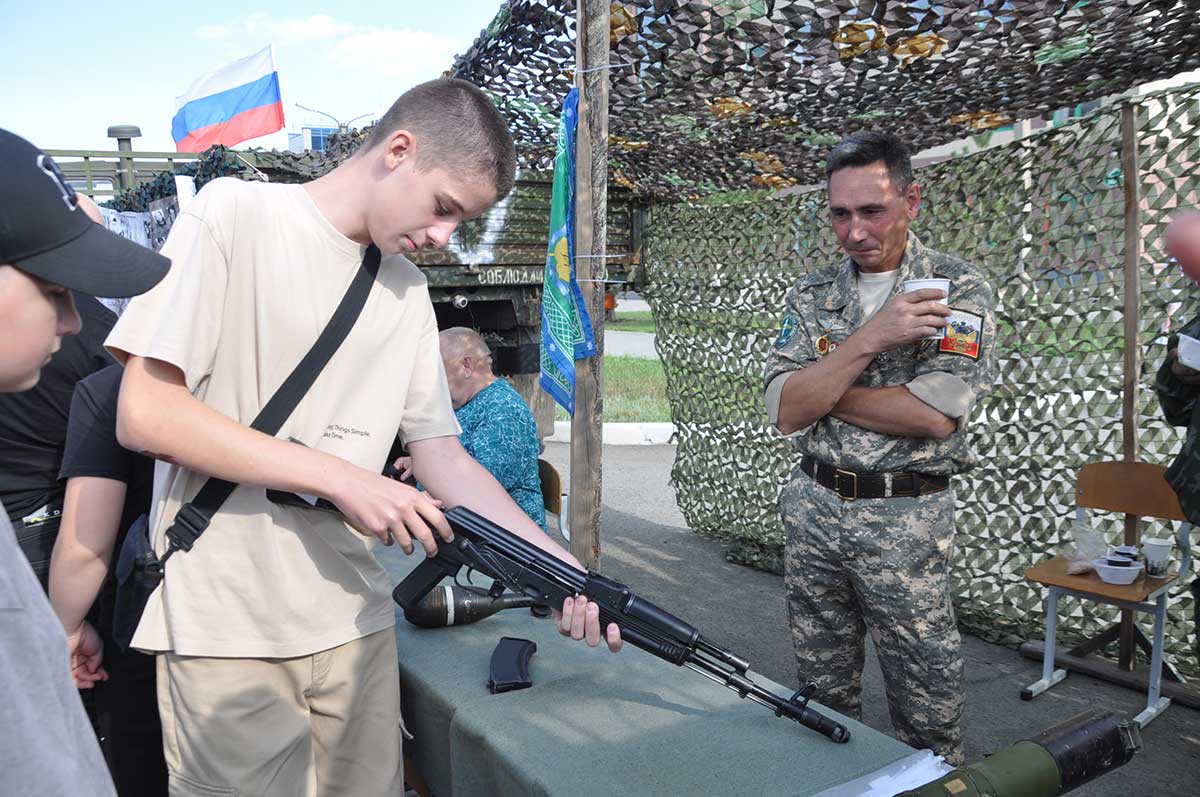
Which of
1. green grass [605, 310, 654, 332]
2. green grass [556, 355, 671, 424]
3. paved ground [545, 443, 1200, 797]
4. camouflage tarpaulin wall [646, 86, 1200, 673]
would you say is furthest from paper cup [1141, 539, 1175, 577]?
green grass [605, 310, 654, 332]

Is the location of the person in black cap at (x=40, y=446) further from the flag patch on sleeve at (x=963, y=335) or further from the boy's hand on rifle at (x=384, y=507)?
the flag patch on sleeve at (x=963, y=335)

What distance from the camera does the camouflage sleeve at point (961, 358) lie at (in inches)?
93.7

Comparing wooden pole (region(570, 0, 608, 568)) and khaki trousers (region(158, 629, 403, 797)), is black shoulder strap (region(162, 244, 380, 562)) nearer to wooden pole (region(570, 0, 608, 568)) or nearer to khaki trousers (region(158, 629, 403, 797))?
khaki trousers (region(158, 629, 403, 797))

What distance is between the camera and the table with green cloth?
5.48ft

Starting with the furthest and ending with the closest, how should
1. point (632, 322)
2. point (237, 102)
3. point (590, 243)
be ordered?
point (632, 322), point (237, 102), point (590, 243)

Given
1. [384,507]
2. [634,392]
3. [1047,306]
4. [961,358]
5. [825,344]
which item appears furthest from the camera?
[634,392]

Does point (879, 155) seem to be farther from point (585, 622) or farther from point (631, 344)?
point (631, 344)

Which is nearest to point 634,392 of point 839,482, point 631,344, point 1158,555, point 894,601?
point 631,344

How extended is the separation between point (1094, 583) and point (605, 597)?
8.99 feet

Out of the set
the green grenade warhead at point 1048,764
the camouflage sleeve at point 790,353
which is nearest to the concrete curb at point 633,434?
the camouflage sleeve at point 790,353

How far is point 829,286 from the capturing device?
110 inches

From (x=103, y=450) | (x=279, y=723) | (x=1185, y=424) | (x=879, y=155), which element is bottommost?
(x=279, y=723)

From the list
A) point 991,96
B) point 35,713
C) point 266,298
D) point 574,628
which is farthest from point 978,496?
point 35,713

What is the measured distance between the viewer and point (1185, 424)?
2877mm
